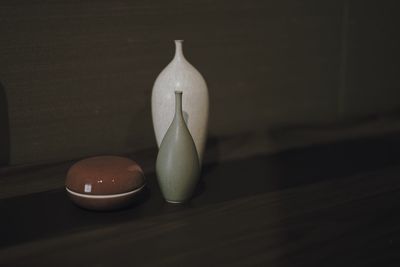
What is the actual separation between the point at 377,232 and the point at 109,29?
1.89 feet

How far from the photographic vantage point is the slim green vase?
2.95 ft

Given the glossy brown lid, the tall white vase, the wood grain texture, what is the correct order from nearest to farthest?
the wood grain texture, the glossy brown lid, the tall white vase

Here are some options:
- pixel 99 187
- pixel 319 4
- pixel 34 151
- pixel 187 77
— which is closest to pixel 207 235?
pixel 99 187

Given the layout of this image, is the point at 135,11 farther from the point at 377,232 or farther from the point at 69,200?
the point at 377,232

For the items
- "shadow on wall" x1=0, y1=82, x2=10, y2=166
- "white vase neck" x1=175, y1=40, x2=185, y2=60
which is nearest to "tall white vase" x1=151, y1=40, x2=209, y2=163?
"white vase neck" x1=175, y1=40, x2=185, y2=60

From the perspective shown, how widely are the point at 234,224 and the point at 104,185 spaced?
20cm

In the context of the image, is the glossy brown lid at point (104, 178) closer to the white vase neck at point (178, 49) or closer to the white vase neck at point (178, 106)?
the white vase neck at point (178, 106)

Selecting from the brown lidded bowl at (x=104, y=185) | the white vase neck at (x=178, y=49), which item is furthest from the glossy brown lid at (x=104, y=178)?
the white vase neck at (x=178, y=49)

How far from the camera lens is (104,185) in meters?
0.87

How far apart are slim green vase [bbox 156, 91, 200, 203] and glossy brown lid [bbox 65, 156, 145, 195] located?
0.04 metres

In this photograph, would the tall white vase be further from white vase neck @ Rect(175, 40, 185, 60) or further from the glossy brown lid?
the glossy brown lid

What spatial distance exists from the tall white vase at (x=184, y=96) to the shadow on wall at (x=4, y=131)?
25 cm

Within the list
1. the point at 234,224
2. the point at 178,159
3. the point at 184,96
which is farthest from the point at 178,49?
the point at 234,224

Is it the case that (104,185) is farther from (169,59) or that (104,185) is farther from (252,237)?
(169,59)
